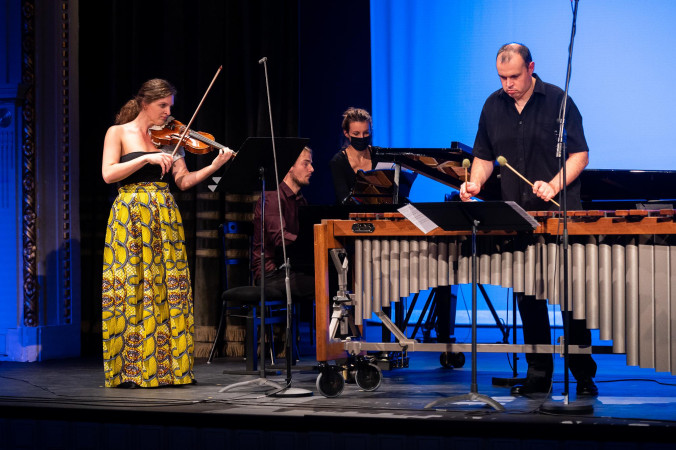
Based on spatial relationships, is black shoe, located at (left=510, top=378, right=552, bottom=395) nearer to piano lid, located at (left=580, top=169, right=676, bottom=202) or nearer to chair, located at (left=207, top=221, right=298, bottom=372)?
chair, located at (left=207, top=221, right=298, bottom=372)

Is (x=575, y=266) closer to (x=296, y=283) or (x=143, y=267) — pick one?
(x=296, y=283)

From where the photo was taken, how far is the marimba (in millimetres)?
3984

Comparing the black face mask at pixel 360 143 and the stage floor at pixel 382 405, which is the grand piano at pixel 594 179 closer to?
the black face mask at pixel 360 143

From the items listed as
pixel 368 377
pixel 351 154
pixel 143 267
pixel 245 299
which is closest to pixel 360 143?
pixel 351 154

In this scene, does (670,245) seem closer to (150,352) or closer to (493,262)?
(493,262)

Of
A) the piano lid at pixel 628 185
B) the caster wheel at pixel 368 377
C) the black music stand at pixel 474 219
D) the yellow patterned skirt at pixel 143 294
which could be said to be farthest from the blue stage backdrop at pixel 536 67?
the black music stand at pixel 474 219

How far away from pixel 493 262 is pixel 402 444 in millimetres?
1075

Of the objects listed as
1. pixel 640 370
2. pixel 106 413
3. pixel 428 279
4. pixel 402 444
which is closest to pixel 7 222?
pixel 106 413

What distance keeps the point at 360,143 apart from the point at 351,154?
0.36 feet

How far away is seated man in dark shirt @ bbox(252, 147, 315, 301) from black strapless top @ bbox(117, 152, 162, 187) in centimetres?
102

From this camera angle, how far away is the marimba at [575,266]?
3.98 meters

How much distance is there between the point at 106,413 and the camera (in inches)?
153

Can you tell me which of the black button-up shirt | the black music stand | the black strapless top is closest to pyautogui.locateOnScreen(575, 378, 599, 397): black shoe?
the black music stand

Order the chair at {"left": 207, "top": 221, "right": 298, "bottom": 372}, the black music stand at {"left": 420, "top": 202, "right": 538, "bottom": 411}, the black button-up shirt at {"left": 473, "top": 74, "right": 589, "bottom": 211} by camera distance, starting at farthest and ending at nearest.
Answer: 1. the chair at {"left": 207, "top": 221, "right": 298, "bottom": 372}
2. the black button-up shirt at {"left": 473, "top": 74, "right": 589, "bottom": 211}
3. the black music stand at {"left": 420, "top": 202, "right": 538, "bottom": 411}
